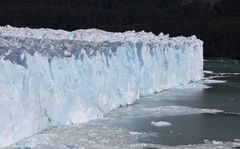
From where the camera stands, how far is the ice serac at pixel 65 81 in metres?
9.22

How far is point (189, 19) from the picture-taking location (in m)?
63.9

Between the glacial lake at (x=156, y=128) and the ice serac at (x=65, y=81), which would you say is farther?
the glacial lake at (x=156, y=128)

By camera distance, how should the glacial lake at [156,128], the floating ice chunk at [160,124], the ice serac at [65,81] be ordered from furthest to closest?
the floating ice chunk at [160,124]
the glacial lake at [156,128]
the ice serac at [65,81]

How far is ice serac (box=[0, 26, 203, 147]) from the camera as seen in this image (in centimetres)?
922

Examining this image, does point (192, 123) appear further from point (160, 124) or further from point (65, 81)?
point (65, 81)

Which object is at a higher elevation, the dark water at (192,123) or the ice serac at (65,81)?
the ice serac at (65,81)

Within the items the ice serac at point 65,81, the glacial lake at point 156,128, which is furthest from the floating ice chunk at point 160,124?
the ice serac at point 65,81

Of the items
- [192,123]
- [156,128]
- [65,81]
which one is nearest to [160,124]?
[156,128]

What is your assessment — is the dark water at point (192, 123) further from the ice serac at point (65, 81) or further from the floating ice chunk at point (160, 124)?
→ the ice serac at point (65, 81)

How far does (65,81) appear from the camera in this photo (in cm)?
1120

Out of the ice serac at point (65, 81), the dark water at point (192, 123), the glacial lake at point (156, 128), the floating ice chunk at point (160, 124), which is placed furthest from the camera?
the floating ice chunk at point (160, 124)

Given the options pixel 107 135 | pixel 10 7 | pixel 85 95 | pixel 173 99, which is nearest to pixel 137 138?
pixel 107 135

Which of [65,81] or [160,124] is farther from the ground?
[65,81]

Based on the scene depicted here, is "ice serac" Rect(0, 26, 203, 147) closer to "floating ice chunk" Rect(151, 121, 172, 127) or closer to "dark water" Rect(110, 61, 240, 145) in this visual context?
"dark water" Rect(110, 61, 240, 145)
